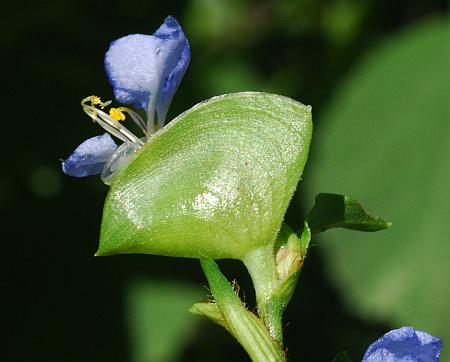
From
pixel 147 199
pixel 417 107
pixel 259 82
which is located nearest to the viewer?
pixel 147 199

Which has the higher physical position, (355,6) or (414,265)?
(355,6)

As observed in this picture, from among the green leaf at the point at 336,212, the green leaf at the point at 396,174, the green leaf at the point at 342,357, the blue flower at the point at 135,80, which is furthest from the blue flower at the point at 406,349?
the green leaf at the point at 396,174

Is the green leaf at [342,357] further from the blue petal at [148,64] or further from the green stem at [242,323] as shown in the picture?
the blue petal at [148,64]

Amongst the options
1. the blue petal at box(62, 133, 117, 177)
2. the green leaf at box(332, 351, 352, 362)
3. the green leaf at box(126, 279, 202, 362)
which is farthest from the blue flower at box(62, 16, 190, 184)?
the green leaf at box(126, 279, 202, 362)

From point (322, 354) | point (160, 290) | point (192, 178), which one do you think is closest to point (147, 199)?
point (192, 178)

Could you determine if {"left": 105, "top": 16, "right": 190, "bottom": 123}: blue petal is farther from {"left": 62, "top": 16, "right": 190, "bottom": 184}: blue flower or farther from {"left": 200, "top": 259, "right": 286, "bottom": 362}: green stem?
{"left": 200, "top": 259, "right": 286, "bottom": 362}: green stem

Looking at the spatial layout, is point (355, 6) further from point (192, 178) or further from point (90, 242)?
point (192, 178)
